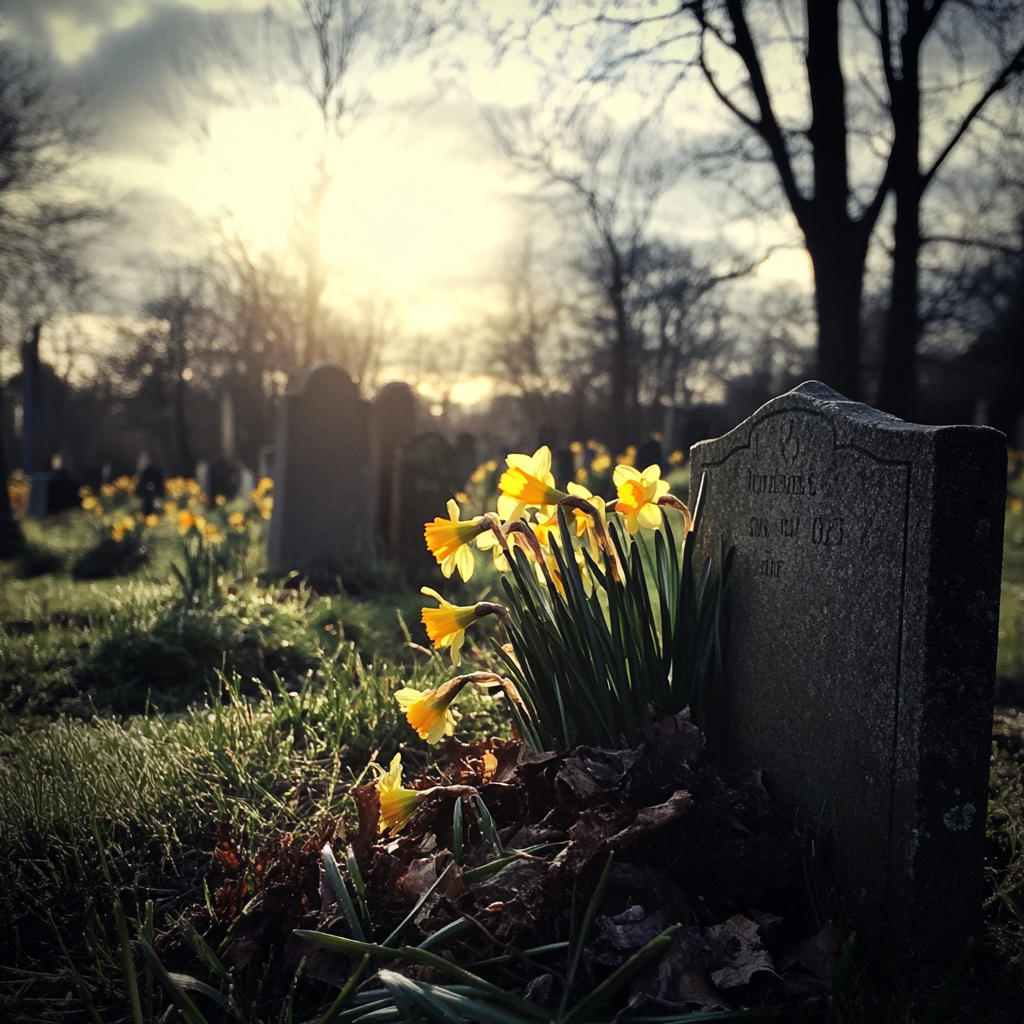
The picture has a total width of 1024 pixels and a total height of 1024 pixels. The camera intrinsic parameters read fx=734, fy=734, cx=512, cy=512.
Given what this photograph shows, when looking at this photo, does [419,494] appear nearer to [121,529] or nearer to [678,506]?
[121,529]

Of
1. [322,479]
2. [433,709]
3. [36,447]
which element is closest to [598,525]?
[433,709]

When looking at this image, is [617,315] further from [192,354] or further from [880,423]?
[880,423]


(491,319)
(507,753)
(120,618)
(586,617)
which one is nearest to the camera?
(586,617)

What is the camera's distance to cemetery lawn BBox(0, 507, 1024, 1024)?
5.32 feet

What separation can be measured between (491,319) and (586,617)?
31028 millimetres

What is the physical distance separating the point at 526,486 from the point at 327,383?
17.9ft

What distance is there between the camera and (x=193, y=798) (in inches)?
94.7

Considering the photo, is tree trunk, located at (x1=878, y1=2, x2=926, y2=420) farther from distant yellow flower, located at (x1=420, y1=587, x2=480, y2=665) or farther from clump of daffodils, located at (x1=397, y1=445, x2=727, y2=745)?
distant yellow flower, located at (x1=420, y1=587, x2=480, y2=665)

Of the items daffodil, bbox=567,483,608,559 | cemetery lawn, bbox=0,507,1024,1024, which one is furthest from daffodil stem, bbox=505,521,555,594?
cemetery lawn, bbox=0,507,1024,1024

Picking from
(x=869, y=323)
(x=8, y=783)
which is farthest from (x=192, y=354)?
(x=8, y=783)

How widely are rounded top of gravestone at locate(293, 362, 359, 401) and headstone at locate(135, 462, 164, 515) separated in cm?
726

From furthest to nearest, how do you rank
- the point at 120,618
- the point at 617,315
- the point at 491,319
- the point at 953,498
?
the point at 491,319, the point at 617,315, the point at 120,618, the point at 953,498

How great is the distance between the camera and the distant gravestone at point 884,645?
64.2 inches

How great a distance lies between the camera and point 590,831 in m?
1.72
